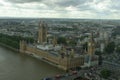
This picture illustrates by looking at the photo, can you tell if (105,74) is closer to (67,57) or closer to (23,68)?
(67,57)

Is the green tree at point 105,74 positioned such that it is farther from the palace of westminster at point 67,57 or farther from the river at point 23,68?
the river at point 23,68

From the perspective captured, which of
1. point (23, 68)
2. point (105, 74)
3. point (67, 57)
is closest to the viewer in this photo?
point (105, 74)

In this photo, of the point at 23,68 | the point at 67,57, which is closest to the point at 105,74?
the point at 67,57

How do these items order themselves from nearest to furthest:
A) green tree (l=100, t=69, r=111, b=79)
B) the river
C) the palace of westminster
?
green tree (l=100, t=69, r=111, b=79) → the river → the palace of westminster

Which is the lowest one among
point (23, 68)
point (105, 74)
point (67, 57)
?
point (23, 68)

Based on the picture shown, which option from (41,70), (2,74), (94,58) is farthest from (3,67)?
(94,58)

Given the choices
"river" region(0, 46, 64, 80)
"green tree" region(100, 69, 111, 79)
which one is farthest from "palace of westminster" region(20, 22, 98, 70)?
"green tree" region(100, 69, 111, 79)

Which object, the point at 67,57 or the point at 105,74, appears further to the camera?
the point at 67,57

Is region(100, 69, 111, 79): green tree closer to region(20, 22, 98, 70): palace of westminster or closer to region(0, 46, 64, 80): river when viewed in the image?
region(20, 22, 98, 70): palace of westminster
